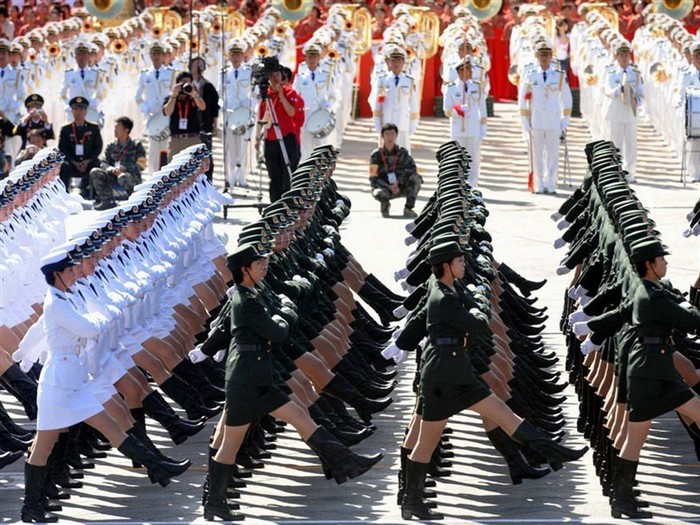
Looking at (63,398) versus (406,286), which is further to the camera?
(406,286)

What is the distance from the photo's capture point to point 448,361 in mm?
9984

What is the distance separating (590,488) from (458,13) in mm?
20242

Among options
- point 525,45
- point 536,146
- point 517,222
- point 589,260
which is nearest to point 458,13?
point 525,45

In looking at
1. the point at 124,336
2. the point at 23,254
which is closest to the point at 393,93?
the point at 23,254

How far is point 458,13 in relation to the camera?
99.0 ft

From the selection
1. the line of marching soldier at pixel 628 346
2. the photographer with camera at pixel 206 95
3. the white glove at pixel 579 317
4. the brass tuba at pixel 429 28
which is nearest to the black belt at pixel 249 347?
the line of marching soldier at pixel 628 346

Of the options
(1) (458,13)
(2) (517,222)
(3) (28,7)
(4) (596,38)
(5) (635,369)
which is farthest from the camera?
(3) (28,7)

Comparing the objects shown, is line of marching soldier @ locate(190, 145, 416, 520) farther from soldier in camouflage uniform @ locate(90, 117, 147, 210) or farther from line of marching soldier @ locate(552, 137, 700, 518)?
soldier in camouflage uniform @ locate(90, 117, 147, 210)

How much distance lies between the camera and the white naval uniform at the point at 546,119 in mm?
22469

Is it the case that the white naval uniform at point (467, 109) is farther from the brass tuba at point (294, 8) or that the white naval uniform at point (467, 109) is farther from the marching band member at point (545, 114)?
the brass tuba at point (294, 8)

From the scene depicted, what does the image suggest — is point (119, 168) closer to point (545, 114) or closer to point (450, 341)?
point (545, 114)

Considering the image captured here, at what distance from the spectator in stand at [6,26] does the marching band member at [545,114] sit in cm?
1268

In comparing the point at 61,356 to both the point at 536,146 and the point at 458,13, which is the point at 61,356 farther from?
the point at 458,13

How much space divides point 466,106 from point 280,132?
11.8 feet
